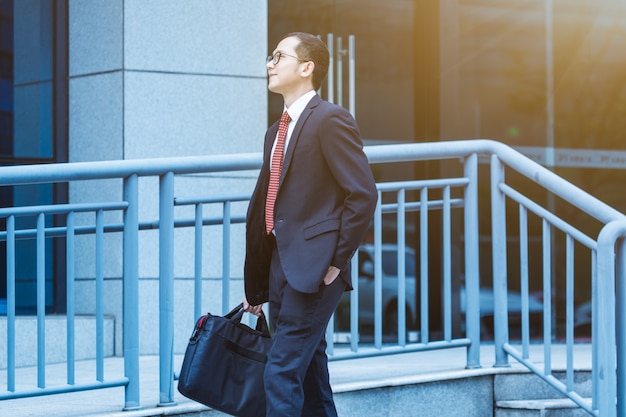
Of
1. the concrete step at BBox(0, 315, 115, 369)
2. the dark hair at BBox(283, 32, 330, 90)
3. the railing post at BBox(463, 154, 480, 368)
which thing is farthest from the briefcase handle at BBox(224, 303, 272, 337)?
the concrete step at BBox(0, 315, 115, 369)

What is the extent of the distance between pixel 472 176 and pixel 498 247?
401 millimetres

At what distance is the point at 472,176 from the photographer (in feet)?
19.8

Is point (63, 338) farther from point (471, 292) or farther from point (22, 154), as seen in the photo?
point (471, 292)

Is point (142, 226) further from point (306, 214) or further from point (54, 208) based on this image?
point (306, 214)

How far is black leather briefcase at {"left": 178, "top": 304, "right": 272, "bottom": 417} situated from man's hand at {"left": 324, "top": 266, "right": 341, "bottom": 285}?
40 centimetres

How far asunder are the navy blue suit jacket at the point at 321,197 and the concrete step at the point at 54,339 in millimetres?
2880

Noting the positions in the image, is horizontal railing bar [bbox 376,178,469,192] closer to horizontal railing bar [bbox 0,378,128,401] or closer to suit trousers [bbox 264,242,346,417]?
suit trousers [bbox 264,242,346,417]

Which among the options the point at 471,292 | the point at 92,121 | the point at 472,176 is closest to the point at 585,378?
the point at 471,292

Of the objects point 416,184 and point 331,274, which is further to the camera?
point 416,184

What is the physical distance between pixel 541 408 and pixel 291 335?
2.04m

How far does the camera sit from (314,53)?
4398mm

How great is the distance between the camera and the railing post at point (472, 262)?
19.7ft

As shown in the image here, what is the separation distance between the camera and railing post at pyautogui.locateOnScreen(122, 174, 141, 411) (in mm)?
4914

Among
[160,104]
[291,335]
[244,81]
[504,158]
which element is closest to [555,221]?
[504,158]
